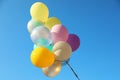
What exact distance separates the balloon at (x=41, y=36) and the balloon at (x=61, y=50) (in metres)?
0.26

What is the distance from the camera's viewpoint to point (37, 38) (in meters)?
6.72

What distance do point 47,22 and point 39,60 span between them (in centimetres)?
120

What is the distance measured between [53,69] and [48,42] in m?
0.68

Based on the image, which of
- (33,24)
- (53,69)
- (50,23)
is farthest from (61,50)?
(33,24)

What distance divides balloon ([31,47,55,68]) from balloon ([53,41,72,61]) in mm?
227

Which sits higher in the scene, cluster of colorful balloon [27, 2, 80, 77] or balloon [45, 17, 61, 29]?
balloon [45, 17, 61, 29]

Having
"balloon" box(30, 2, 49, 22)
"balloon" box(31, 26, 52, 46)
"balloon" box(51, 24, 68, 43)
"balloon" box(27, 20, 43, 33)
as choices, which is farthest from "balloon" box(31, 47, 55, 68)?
"balloon" box(30, 2, 49, 22)

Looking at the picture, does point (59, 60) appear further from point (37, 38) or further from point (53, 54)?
point (37, 38)

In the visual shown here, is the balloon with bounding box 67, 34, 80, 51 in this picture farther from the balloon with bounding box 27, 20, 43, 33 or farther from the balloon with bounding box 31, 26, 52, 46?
the balloon with bounding box 27, 20, 43, 33

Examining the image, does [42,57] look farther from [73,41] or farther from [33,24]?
[73,41]

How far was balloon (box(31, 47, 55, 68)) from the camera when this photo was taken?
6.51 metres

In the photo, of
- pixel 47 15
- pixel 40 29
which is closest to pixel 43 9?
pixel 47 15

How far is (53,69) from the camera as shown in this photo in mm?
6809

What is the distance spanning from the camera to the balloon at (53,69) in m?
6.81
